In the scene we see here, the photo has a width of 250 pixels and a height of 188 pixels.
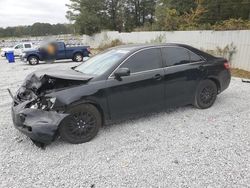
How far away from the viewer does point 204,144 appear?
12.4ft

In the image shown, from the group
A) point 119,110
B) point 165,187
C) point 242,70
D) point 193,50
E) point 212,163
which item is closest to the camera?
point 165,187

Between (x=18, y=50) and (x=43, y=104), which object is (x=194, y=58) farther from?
(x=18, y=50)

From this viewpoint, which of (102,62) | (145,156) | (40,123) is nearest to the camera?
(145,156)

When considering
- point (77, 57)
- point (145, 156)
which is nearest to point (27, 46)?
point (77, 57)

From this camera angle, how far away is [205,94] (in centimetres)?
531

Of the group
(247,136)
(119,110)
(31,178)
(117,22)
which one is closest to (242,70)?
(247,136)

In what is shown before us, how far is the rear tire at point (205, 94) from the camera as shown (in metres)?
5.23

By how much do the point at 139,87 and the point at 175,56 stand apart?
1155 mm

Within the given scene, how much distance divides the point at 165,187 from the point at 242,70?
28.3 ft

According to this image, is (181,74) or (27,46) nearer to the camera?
(181,74)

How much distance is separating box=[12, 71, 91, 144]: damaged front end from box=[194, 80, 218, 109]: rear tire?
8.27 ft

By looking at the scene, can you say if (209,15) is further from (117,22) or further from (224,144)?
(224,144)

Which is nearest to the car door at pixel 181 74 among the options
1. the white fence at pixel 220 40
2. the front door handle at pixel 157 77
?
the front door handle at pixel 157 77

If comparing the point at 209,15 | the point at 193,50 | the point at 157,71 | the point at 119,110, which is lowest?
the point at 119,110
